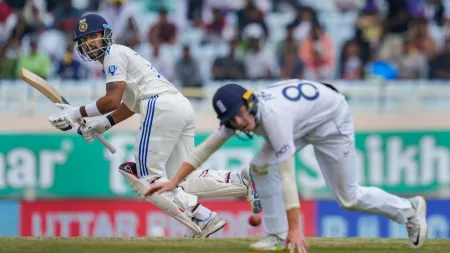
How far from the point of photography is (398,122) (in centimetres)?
1362

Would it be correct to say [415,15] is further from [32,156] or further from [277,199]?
[277,199]

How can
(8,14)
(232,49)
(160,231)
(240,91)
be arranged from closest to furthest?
(240,91) < (160,231) < (232,49) < (8,14)

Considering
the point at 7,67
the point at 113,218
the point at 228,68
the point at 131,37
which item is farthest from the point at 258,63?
the point at 7,67

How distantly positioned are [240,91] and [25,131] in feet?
23.5

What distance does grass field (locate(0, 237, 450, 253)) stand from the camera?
7.71 m

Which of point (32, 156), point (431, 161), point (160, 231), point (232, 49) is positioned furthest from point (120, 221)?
point (431, 161)

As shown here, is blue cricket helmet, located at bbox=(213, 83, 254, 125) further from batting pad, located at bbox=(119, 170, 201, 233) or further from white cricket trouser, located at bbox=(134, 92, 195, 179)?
batting pad, located at bbox=(119, 170, 201, 233)

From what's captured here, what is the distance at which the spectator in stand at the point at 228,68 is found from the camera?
1445 cm

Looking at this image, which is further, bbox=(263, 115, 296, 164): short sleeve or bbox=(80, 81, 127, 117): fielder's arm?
bbox=(80, 81, 127, 117): fielder's arm

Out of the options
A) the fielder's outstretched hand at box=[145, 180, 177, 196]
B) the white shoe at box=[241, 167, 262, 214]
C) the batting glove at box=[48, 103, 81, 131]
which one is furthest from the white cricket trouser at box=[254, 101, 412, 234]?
the batting glove at box=[48, 103, 81, 131]

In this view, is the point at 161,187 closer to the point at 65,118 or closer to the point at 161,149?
the point at 161,149

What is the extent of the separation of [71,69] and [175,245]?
22.3ft

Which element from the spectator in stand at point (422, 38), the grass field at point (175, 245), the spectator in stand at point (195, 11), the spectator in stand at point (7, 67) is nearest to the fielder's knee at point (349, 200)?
the grass field at point (175, 245)

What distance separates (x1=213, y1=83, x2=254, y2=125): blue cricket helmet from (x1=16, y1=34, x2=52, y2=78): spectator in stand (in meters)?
7.90
